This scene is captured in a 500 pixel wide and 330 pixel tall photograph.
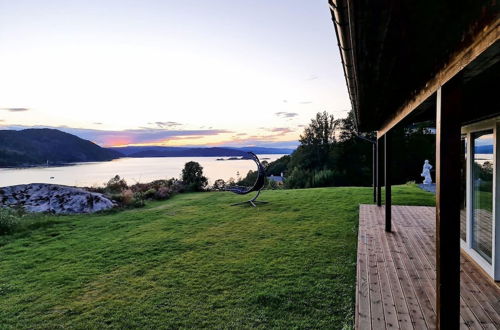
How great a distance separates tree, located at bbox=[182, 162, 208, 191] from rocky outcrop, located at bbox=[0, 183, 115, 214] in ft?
14.4

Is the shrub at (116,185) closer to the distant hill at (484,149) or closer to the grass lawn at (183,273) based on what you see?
the grass lawn at (183,273)

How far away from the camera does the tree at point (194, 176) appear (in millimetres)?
13547

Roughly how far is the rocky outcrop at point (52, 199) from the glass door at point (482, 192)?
8.99m

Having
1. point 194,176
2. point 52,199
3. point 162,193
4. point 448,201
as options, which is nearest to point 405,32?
point 448,201

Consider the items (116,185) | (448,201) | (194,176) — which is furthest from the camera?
(194,176)

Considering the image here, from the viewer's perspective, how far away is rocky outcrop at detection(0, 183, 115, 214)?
343 inches

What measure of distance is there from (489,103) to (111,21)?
7924mm

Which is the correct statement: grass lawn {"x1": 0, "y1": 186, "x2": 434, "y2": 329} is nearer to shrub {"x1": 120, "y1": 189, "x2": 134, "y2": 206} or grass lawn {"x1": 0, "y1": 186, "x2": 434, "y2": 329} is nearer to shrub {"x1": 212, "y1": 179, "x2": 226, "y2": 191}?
shrub {"x1": 120, "y1": 189, "x2": 134, "y2": 206}

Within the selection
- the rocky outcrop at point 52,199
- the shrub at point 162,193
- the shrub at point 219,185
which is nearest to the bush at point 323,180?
the shrub at point 219,185

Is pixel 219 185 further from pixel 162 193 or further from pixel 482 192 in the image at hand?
pixel 482 192

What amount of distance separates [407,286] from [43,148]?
1790 centimetres

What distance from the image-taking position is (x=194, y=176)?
13656 mm

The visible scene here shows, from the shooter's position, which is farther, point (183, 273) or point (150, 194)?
point (150, 194)

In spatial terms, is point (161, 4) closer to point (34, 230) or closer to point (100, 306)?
point (34, 230)
